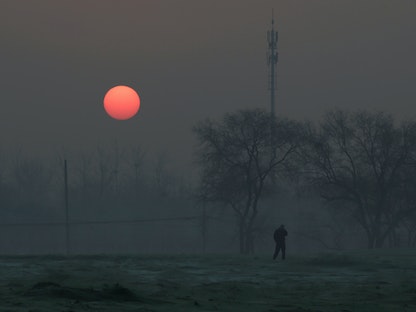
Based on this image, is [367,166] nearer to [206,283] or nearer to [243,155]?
[243,155]

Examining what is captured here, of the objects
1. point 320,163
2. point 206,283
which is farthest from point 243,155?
point 206,283

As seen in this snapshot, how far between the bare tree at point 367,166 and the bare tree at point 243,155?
2707 millimetres

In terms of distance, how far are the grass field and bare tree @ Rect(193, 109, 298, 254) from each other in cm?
2802

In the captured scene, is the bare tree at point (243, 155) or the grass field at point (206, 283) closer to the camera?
the grass field at point (206, 283)

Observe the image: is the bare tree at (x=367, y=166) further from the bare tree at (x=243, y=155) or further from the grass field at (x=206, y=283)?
the grass field at (x=206, y=283)

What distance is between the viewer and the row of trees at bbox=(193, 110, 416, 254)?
75.8 meters

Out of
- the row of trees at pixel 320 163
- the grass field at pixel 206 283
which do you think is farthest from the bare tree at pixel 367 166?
the grass field at pixel 206 283

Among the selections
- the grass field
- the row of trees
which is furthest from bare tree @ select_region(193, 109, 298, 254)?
the grass field

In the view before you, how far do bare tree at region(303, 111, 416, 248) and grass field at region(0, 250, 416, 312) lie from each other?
26.7 m

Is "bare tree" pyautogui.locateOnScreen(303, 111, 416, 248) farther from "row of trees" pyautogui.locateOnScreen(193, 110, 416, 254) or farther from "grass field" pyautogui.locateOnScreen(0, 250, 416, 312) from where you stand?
"grass field" pyautogui.locateOnScreen(0, 250, 416, 312)

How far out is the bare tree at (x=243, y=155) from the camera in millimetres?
76500

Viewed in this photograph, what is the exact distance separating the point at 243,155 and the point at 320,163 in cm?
674

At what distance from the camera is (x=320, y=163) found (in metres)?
76.9

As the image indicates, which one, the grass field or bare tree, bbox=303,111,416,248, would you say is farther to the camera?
bare tree, bbox=303,111,416,248
